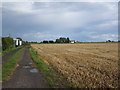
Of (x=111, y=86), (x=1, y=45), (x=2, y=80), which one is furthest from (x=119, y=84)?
(x=1, y=45)

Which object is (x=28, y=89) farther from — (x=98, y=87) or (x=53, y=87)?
(x=98, y=87)

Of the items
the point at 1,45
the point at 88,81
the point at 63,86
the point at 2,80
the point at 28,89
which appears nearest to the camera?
the point at 28,89

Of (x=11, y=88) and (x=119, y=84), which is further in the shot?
(x=119, y=84)

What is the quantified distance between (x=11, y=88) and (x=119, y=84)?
14.8 ft

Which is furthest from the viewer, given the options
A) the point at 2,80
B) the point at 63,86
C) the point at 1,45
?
the point at 1,45

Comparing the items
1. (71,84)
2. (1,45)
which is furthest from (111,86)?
(1,45)

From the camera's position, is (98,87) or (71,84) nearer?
(98,87)

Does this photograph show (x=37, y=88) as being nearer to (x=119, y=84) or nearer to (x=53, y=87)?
(x=53, y=87)

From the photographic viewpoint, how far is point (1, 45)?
27281mm

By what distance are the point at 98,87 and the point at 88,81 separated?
2.37ft

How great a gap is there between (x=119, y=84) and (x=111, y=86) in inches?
21.0

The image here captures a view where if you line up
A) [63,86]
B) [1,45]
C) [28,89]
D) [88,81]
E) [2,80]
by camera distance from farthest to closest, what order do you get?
[1,45] → [2,80] → [88,81] → [63,86] → [28,89]

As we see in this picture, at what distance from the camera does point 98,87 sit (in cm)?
561

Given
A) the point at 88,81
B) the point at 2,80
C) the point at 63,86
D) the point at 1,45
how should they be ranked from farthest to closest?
the point at 1,45 → the point at 2,80 → the point at 88,81 → the point at 63,86
